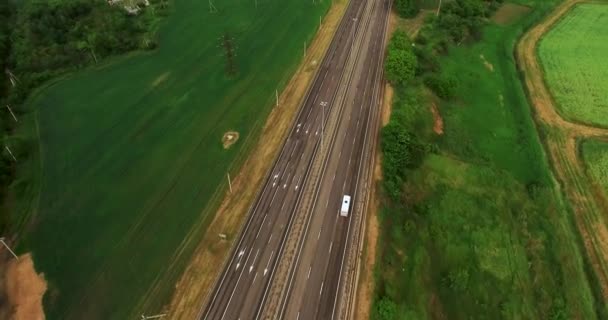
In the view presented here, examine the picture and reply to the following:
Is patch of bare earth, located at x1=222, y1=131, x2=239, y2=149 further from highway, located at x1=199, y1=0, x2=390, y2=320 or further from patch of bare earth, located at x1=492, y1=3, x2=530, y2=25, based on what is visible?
patch of bare earth, located at x1=492, y1=3, x2=530, y2=25

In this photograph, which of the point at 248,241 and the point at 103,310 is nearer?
the point at 103,310

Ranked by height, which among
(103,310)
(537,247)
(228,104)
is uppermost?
(228,104)

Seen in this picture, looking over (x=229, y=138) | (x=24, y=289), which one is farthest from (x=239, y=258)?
(x=24, y=289)

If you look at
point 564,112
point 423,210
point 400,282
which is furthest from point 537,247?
point 564,112

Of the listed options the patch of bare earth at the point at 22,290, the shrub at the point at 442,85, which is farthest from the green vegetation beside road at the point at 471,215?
the patch of bare earth at the point at 22,290

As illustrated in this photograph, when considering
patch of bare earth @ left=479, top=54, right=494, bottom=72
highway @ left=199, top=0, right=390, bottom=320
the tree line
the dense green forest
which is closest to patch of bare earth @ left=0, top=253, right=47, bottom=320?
highway @ left=199, top=0, right=390, bottom=320

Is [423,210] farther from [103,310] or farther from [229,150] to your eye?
[103,310]
